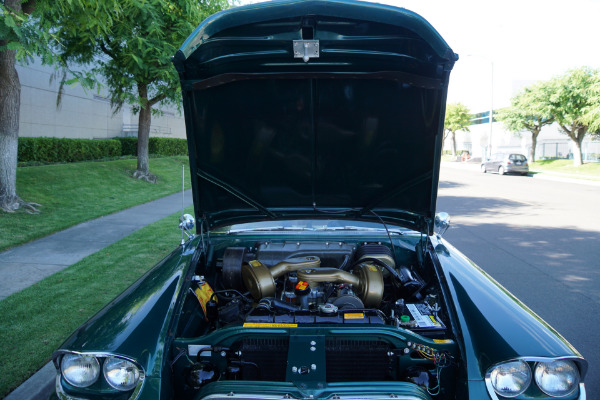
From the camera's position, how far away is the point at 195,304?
9.55 feet

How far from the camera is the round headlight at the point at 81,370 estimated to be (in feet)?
7.11

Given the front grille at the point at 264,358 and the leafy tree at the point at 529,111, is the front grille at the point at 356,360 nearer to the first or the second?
the front grille at the point at 264,358

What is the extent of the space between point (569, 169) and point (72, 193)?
29.1m

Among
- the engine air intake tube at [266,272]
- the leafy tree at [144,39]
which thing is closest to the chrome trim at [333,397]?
the engine air intake tube at [266,272]

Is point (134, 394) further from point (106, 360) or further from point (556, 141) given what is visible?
point (556, 141)

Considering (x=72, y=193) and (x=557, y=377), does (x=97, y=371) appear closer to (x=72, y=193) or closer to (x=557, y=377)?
(x=557, y=377)

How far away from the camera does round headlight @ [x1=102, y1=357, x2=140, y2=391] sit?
7.04 feet

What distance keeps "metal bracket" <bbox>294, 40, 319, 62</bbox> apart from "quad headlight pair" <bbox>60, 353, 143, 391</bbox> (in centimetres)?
177

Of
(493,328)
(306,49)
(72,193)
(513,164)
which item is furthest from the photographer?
(513,164)

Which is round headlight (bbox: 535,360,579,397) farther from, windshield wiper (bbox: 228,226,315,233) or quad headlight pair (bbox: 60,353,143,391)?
windshield wiper (bbox: 228,226,315,233)

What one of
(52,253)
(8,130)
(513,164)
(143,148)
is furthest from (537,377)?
(513,164)

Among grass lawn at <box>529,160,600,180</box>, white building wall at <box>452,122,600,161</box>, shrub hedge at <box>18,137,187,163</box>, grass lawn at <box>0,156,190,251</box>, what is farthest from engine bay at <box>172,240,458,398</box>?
white building wall at <box>452,122,600,161</box>

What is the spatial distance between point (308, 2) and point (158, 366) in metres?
1.86

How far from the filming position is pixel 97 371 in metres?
2.17
